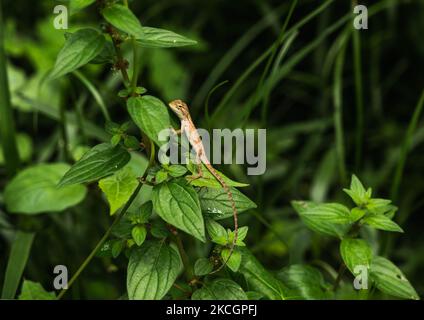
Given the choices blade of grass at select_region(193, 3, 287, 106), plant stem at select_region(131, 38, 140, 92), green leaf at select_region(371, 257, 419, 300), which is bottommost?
green leaf at select_region(371, 257, 419, 300)

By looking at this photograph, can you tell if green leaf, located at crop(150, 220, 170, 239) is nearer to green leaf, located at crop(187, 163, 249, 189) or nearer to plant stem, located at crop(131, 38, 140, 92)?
green leaf, located at crop(187, 163, 249, 189)

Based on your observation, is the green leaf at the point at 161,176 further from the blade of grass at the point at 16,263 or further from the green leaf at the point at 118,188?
the blade of grass at the point at 16,263

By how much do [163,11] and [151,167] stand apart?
58.0 inches

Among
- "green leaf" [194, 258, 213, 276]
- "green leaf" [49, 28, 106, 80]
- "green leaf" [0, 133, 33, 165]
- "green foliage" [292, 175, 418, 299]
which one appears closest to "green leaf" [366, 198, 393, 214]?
"green foliage" [292, 175, 418, 299]

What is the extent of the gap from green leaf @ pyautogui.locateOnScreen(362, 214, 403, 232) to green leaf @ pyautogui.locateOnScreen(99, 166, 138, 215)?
1.28 ft

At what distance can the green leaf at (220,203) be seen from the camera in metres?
0.98

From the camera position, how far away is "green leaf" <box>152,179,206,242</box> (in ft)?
2.85

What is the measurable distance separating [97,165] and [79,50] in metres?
0.17

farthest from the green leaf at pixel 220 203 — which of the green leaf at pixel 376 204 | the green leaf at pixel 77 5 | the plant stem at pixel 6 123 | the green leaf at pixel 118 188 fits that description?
the plant stem at pixel 6 123

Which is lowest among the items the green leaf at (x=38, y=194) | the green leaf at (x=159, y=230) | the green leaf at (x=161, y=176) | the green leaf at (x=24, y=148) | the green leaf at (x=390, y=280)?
the green leaf at (x=390, y=280)

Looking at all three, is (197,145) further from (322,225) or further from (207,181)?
(322,225)

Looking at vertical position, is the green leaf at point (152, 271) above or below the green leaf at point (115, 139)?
below
